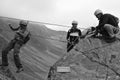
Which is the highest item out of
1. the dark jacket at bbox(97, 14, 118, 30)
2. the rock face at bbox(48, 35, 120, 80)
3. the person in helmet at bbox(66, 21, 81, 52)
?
the dark jacket at bbox(97, 14, 118, 30)

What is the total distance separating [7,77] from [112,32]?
20.8ft

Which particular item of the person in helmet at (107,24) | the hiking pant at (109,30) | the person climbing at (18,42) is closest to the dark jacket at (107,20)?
the person in helmet at (107,24)

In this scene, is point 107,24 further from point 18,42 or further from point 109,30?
point 18,42

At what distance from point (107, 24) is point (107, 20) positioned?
345mm

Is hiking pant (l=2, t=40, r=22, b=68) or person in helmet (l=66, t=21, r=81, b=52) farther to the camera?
person in helmet (l=66, t=21, r=81, b=52)

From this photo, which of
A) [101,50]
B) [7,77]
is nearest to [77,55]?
[101,50]

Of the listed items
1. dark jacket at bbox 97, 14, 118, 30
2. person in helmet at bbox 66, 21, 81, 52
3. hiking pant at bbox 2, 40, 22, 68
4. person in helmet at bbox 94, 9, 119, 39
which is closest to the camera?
person in helmet at bbox 94, 9, 119, 39

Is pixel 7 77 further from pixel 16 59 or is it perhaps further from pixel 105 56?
pixel 105 56

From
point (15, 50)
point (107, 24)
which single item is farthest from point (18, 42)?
point (107, 24)

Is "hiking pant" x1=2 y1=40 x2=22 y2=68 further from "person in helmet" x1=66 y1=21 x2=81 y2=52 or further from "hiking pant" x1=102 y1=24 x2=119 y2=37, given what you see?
"hiking pant" x1=102 y1=24 x2=119 y2=37

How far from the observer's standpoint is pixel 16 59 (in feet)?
52.6

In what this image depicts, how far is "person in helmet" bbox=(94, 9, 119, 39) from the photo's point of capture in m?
15.6

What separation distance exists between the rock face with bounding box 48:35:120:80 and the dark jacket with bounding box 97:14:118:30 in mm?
954

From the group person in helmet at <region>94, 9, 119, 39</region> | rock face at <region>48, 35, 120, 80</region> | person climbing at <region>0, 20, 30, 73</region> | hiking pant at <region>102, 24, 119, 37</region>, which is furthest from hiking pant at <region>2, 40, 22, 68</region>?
hiking pant at <region>102, 24, 119, 37</region>
